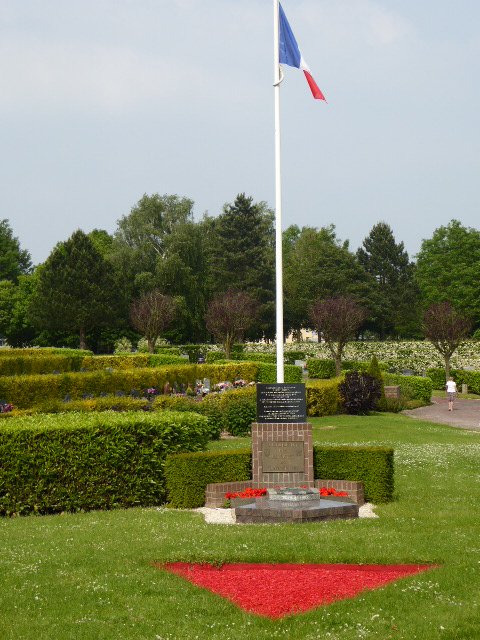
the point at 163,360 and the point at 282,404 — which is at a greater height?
the point at 163,360

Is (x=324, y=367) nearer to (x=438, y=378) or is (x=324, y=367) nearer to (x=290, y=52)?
(x=438, y=378)

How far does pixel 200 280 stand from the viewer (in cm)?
7550

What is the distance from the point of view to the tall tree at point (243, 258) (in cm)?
7862

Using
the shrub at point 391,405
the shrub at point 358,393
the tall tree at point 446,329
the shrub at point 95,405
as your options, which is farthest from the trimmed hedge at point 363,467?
the tall tree at point 446,329

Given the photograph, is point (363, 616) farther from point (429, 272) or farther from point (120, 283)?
point (429, 272)

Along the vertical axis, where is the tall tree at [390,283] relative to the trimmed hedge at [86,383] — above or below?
above

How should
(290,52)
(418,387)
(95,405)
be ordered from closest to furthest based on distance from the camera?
(290,52) < (95,405) < (418,387)

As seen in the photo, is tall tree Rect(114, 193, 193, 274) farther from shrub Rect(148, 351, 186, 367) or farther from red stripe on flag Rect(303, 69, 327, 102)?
red stripe on flag Rect(303, 69, 327, 102)

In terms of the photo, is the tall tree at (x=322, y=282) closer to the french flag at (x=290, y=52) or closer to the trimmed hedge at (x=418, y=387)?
the trimmed hedge at (x=418, y=387)

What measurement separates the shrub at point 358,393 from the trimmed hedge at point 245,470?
17.5 meters

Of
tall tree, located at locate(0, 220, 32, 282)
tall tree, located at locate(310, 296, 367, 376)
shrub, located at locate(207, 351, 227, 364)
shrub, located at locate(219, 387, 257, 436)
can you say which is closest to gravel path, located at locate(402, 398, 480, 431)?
shrub, located at locate(219, 387, 257, 436)

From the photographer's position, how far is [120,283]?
71.1m

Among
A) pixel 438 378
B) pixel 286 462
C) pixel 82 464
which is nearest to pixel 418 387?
pixel 438 378

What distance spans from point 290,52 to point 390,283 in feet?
255
